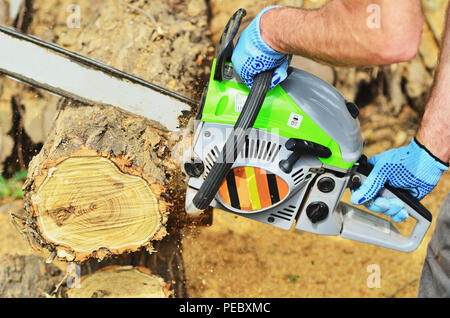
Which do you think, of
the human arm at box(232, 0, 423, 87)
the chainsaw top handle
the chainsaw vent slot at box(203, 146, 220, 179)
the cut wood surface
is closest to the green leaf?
the cut wood surface

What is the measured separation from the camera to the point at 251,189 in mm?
1549

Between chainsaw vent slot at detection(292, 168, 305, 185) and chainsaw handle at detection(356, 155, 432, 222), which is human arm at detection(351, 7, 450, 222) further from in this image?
chainsaw vent slot at detection(292, 168, 305, 185)

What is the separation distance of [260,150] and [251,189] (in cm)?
17

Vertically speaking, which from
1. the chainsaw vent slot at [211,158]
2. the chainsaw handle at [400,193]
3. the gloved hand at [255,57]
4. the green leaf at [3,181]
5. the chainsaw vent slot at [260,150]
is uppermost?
the gloved hand at [255,57]

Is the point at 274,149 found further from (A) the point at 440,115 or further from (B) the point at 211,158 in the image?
Result: (A) the point at 440,115

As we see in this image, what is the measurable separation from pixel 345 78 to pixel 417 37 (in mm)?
1932

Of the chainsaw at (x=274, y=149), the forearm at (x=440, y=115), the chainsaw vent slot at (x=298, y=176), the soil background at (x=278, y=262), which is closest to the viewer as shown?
the chainsaw at (x=274, y=149)

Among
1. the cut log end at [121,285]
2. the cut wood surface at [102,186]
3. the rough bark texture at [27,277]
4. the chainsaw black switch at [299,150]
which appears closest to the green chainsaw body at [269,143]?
the chainsaw black switch at [299,150]

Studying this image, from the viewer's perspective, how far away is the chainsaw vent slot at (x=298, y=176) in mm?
1541

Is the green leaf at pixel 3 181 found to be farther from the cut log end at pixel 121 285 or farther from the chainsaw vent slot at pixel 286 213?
the chainsaw vent slot at pixel 286 213

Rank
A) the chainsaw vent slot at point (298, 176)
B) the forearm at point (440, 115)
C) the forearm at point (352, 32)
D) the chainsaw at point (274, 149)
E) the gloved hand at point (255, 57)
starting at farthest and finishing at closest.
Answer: the forearm at point (440, 115) < the chainsaw vent slot at point (298, 176) < the chainsaw at point (274, 149) < the gloved hand at point (255, 57) < the forearm at point (352, 32)

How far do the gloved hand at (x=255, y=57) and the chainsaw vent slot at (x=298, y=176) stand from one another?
36 cm
